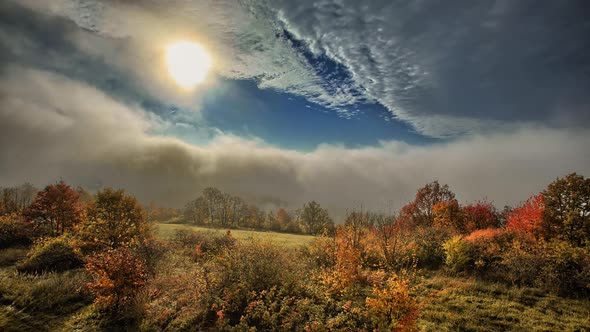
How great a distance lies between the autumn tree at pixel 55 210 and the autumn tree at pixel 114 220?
164 inches

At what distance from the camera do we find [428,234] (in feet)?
74.2

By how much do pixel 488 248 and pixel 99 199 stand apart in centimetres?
3465

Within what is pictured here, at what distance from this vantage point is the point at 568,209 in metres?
17.9

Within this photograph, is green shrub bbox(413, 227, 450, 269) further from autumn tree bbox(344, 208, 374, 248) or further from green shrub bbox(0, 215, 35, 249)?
green shrub bbox(0, 215, 35, 249)

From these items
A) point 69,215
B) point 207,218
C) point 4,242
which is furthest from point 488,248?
point 207,218

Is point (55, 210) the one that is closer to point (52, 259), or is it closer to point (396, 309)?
point (52, 259)

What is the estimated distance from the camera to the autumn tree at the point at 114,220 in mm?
22133

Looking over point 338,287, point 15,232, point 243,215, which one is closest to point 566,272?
point 338,287

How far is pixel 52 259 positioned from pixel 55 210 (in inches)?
491

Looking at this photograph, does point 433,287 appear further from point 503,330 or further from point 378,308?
point 378,308

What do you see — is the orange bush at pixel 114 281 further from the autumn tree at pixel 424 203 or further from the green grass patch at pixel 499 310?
the autumn tree at pixel 424 203

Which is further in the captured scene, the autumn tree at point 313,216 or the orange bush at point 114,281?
the autumn tree at point 313,216

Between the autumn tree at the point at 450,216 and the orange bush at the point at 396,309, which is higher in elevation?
the autumn tree at the point at 450,216

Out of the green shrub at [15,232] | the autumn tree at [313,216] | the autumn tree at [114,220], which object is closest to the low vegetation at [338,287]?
the autumn tree at [114,220]
